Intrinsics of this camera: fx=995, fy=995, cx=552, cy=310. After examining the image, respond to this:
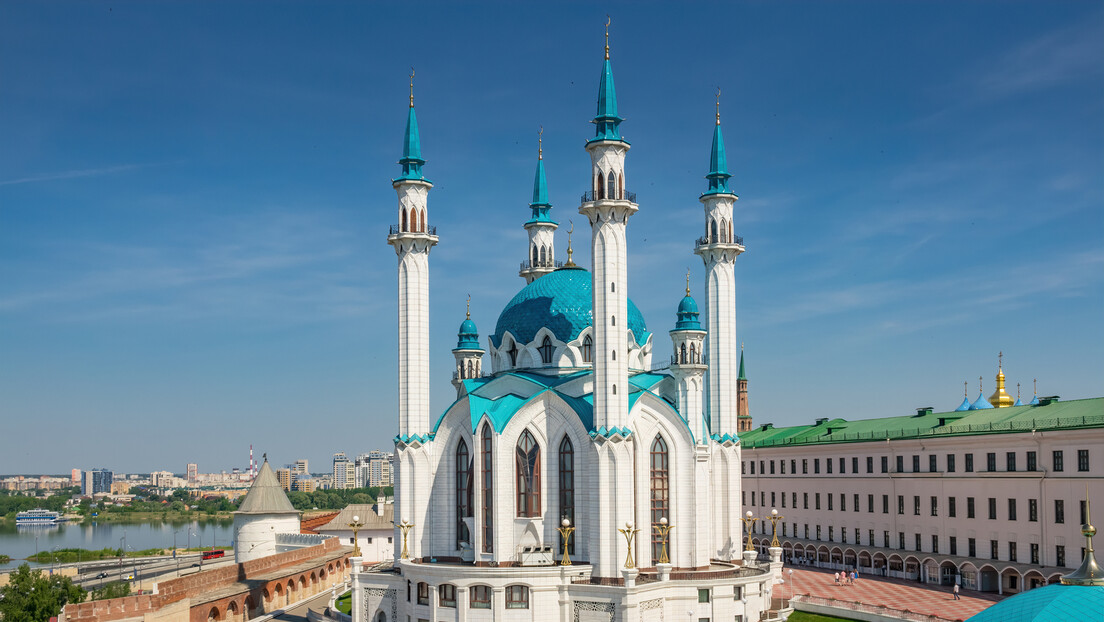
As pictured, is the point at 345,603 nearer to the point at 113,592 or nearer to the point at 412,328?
the point at 113,592

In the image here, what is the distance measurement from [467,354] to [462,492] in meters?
11.2

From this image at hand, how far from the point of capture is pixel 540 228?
55562 mm

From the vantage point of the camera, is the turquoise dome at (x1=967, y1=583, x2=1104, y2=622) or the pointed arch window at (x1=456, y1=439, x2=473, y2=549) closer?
the turquoise dome at (x1=967, y1=583, x2=1104, y2=622)

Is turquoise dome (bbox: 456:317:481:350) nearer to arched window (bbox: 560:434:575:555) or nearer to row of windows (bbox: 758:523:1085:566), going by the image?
arched window (bbox: 560:434:575:555)

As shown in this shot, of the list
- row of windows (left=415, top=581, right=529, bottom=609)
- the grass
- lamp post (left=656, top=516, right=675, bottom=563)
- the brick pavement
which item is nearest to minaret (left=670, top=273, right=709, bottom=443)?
lamp post (left=656, top=516, right=675, bottom=563)

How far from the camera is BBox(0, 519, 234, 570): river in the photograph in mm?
112062

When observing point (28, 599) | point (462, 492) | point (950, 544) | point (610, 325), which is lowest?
point (28, 599)

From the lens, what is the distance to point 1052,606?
17297 millimetres

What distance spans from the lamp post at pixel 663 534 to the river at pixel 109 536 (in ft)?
223

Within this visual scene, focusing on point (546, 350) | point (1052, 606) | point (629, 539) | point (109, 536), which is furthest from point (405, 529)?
point (109, 536)

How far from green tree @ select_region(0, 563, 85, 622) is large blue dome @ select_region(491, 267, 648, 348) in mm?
21836

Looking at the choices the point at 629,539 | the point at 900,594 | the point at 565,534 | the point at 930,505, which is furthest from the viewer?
the point at 930,505

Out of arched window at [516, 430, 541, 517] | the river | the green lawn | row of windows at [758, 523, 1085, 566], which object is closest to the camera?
arched window at [516, 430, 541, 517]

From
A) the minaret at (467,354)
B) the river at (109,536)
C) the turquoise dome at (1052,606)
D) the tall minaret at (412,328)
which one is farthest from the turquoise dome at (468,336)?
the river at (109,536)
